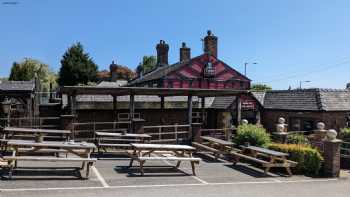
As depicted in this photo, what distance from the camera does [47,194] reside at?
8.78 metres

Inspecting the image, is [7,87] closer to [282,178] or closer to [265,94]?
[282,178]

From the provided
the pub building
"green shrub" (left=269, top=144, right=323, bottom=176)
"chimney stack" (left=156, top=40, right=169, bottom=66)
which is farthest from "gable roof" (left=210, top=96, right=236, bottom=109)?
"chimney stack" (left=156, top=40, right=169, bottom=66)

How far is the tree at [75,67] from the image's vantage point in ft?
174

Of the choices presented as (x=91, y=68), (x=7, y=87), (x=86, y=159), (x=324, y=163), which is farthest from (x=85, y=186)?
(x=91, y=68)

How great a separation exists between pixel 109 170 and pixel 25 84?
11.1 m

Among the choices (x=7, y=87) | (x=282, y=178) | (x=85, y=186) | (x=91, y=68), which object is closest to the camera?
(x=85, y=186)

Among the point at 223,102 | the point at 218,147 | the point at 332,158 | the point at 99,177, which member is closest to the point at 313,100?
the point at 223,102

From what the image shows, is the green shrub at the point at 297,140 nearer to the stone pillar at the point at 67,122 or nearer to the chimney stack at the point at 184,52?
the stone pillar at the point at 67,122

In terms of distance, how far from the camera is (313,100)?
21703 mm

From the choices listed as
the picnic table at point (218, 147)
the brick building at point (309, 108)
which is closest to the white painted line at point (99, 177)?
the picnic table at point (218, 147)

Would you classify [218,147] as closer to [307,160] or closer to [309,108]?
[307,160]

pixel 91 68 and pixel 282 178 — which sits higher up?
pixel 91 68

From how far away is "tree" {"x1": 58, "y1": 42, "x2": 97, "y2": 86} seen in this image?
5297cm

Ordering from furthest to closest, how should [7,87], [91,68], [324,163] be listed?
[91,68] → [7,87] → [324,163]
